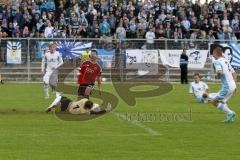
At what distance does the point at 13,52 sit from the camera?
1497 inches

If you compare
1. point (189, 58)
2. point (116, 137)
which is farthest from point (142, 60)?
point (116, 137)

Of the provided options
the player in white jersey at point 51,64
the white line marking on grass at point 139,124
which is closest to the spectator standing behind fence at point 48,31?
the player in white jersey at point 51,64

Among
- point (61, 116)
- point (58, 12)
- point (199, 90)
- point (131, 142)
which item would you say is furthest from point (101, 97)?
point (58, 12)

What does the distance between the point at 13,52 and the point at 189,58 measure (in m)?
9.54

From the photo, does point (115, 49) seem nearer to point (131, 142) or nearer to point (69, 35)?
point (69, 35)

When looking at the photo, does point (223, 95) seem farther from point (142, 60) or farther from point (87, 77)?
point (142, 60)

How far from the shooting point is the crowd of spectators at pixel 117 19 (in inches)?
1518

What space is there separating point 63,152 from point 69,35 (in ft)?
87.8

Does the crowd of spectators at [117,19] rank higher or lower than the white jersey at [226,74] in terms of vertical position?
higher

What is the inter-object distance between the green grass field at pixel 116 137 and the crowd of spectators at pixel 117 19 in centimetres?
1637

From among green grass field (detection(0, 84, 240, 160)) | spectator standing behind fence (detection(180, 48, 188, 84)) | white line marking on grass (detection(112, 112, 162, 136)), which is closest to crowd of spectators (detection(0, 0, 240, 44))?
spectator standing behind fence (detection(180, 48, 188, 84))

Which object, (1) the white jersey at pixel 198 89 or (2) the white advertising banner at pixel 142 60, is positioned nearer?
(1) the white jersey at pixel 198 89

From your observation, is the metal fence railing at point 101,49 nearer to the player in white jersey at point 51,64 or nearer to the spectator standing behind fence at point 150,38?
the spectator standing behind fence at point 150,38

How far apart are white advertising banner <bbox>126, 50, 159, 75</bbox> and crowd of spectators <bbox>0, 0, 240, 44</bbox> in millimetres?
847
